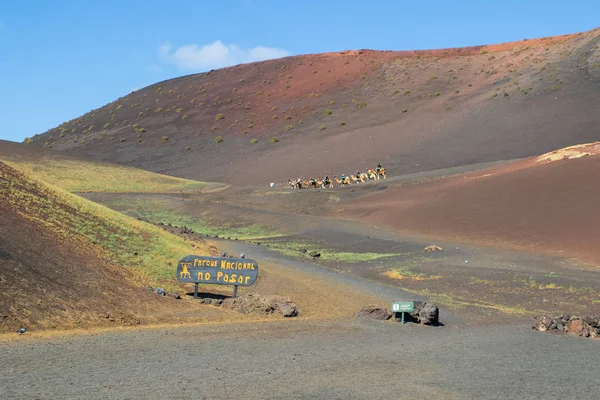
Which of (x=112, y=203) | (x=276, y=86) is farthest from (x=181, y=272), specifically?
(x=276, y=86)

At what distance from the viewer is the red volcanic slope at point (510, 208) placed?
111 ft

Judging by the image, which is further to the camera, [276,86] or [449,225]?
[276,86]

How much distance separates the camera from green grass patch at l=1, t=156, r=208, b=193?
65750 millimetres

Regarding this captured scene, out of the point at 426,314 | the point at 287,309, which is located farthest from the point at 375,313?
the point at 287,309

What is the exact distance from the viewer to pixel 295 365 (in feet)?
40.3

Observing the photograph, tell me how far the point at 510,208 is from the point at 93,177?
43547 mm

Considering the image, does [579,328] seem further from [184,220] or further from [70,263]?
[184,220]

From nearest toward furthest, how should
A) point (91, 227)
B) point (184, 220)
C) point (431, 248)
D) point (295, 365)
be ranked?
1. point (295, 365)
2. point (91, 227)
3. point (431, 248)
4. point (184, 220)

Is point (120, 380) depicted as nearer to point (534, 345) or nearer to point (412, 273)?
point (534, 345)

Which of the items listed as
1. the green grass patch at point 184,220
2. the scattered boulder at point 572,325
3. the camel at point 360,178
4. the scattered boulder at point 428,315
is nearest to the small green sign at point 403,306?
the scattered boulder at point 428,315

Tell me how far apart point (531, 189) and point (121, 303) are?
30499mm

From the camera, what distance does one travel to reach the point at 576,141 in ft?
224

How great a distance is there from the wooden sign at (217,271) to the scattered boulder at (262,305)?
3.27 feet

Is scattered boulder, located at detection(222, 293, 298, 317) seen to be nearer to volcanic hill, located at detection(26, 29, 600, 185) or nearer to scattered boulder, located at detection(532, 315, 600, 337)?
scattered boulder, located at detection(532, 315, 600, 337)
